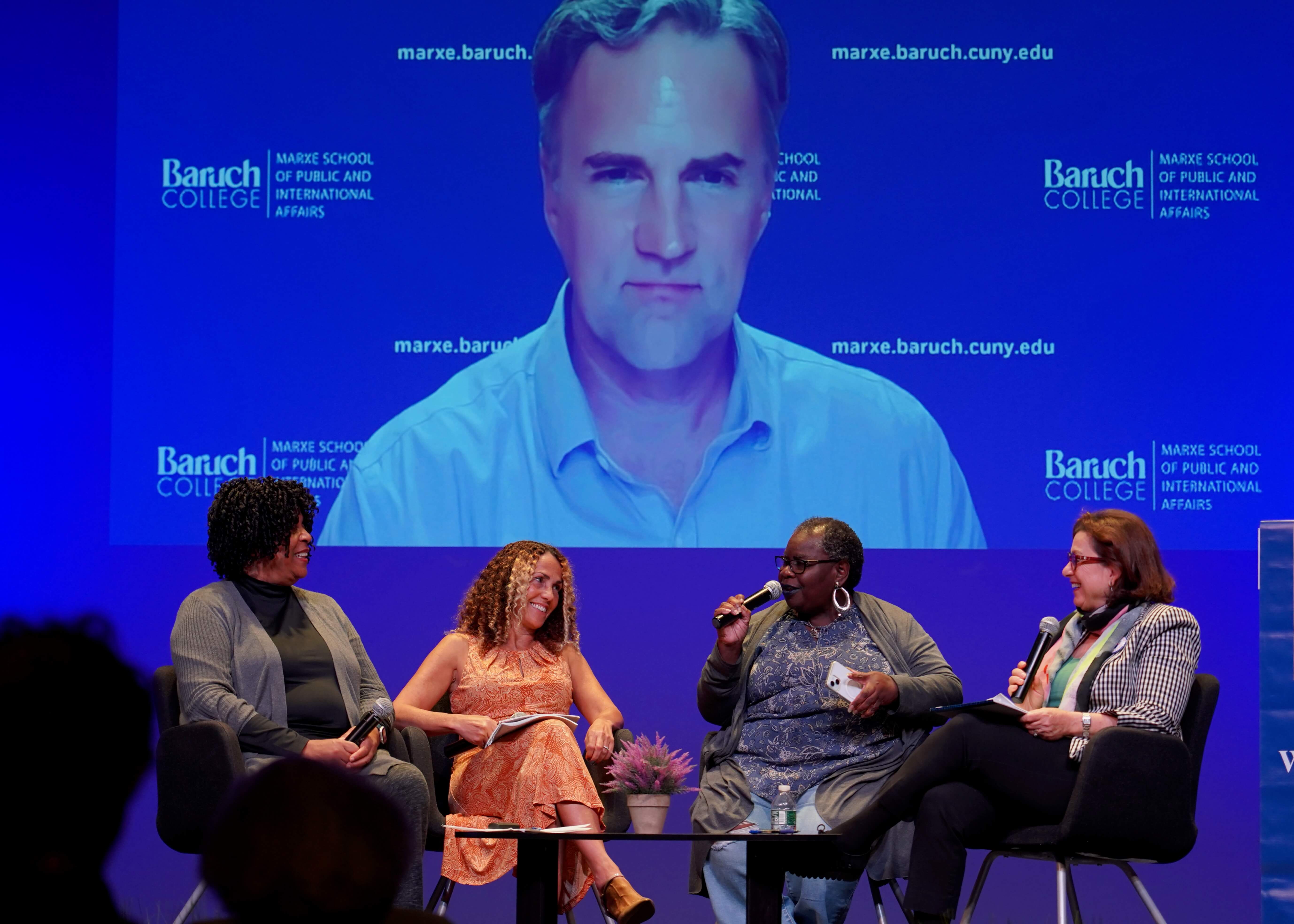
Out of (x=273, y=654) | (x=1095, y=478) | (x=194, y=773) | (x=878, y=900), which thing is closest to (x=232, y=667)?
(x=273, y=654)

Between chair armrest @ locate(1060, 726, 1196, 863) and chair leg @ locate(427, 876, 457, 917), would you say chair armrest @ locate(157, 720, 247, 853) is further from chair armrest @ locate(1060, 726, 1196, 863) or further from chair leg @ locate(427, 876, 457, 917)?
chair armrest @ locate(1060, 726, 1196, 863)

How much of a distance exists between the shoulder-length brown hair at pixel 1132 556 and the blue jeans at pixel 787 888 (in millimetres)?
909

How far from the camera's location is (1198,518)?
4195 mm

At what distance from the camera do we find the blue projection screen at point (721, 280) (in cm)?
423

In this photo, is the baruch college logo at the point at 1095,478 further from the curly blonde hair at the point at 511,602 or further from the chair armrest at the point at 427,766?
the chair armrest at the point at 427,766

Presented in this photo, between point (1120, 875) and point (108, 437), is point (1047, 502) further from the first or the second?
point (108, 437)

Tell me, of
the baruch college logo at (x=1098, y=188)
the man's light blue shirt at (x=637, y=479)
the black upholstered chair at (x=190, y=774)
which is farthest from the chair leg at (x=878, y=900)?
the baruch college logo at (x=1098, y=188)

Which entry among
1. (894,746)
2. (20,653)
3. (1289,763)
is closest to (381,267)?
(894,746)

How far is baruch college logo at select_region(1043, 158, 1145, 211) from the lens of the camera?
14.0 ft

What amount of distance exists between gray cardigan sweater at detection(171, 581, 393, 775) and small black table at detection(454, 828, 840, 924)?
48 centimetres

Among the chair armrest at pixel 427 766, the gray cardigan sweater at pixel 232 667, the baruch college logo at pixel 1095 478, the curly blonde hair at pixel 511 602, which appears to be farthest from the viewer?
the baruch college logo at pixel 1095 478

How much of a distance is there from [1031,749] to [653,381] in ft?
6.01

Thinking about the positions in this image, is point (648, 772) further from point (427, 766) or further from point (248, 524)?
point (248, 524)

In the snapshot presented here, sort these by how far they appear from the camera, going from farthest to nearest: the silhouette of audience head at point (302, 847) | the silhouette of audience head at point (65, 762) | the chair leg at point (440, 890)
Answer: the chair leg at point (440, 890) < the silhouette of audience head at point (65, 762) < the silhouette of audience head at point (302, 847)
